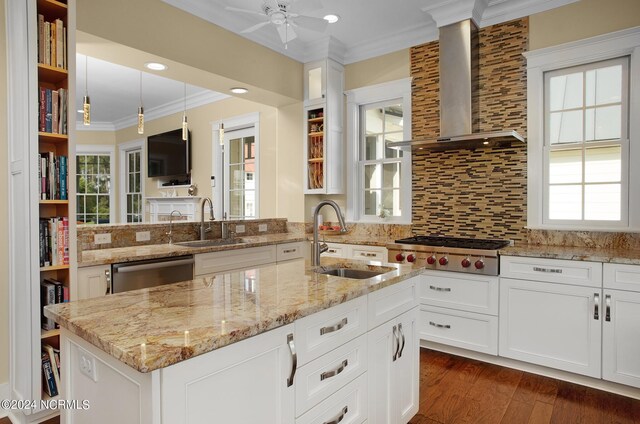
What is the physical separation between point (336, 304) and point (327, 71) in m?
3.41

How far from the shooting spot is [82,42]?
2822 millimetres

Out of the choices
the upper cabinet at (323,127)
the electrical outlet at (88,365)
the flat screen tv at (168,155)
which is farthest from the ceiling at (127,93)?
the electrical outlet at (88,365)

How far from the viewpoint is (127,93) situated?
5.89 metres

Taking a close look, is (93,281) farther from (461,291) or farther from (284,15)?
(461,291)

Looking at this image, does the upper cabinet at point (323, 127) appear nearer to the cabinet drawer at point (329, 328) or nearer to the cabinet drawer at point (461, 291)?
the cabinet drawer at point (461, 291)

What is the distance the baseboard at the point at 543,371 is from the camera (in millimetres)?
2596

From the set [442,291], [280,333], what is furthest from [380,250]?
[280,333]

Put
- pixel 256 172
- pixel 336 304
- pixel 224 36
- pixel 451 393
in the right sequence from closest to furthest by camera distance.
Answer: pixel 336 304, pixel 451 393, pixel 224 36, pixel 256 172

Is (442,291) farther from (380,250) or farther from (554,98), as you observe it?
(554,98)

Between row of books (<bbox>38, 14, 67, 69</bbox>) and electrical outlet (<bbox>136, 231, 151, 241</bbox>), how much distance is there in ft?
5.11

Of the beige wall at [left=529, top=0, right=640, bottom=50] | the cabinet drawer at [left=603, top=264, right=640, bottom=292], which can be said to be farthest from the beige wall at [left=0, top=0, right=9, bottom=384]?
the beige wall at [left=529, top=0, right=640, bottom=50]

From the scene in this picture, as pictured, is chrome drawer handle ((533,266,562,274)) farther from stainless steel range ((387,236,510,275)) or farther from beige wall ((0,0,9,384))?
beige wall ((0,0,9,384))

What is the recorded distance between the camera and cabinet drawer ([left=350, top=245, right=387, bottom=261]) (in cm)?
367

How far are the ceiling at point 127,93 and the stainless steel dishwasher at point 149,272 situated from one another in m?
2.63
